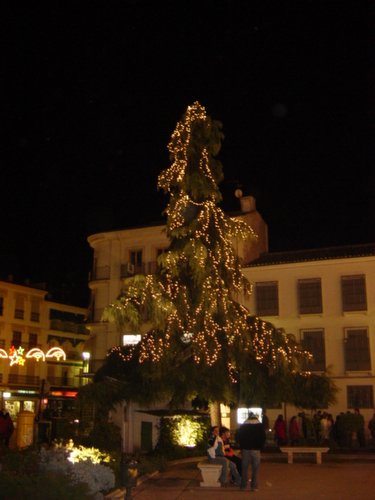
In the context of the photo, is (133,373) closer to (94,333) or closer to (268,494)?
(268,494)

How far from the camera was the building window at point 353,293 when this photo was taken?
32.3m

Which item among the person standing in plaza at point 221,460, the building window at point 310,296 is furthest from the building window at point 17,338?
the person standing in plaza at point 221,460

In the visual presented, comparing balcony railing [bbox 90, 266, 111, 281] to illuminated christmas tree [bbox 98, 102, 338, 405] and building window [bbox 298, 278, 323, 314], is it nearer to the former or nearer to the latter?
building window [bbox 298, 278, 323, 314]

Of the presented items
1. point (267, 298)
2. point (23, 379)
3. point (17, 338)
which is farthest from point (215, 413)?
point (17, 338)

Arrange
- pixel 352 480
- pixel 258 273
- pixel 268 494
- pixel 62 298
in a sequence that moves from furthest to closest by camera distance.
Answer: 1. pixel 62 298
2. pixel 258 273
3. pixel 352 480
4. pixel 268 494

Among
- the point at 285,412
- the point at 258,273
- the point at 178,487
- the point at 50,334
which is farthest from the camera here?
the point at 50,334

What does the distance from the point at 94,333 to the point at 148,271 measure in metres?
5.13

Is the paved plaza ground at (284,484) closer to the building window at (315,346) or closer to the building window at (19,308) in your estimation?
the building window at (315,346)

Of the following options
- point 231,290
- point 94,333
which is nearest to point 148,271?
point 94,333

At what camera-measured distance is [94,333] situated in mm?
39156

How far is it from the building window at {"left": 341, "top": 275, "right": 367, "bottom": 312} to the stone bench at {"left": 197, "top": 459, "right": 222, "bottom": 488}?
827 inches

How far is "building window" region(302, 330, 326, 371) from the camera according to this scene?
3244cm

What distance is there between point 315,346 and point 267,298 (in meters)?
3.52

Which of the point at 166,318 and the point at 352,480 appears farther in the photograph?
the point at 166,318
